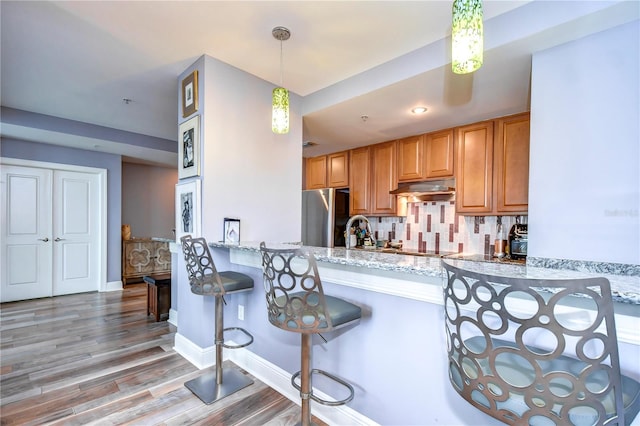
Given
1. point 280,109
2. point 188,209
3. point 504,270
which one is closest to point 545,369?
point 504,270

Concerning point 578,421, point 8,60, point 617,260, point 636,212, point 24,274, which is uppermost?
point 8,60

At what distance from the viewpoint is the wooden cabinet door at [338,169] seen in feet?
14.6

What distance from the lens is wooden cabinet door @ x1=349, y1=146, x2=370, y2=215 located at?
13.7ft

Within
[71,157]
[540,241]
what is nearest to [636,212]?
[540,241]

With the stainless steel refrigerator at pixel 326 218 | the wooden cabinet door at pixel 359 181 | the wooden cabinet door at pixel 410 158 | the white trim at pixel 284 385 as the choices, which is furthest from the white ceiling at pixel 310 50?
the white trim at pixel 284 385

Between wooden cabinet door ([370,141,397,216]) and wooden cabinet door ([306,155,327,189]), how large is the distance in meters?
0.93

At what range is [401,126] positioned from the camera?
3.39m

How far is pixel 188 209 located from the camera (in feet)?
8.34

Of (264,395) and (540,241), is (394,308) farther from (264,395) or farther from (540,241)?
(264,395)

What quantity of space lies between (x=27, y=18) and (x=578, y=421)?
335cm

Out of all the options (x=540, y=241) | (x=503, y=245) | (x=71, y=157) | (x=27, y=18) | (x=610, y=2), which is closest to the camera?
(x=610, y=2)

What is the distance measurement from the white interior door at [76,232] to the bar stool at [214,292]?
388 cm

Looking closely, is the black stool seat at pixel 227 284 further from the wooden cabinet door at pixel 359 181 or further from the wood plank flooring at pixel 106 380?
the wooden cabinet door at pixel 359 181

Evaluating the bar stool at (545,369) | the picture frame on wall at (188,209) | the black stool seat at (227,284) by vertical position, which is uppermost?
the picture frame on wall at (188,209)
